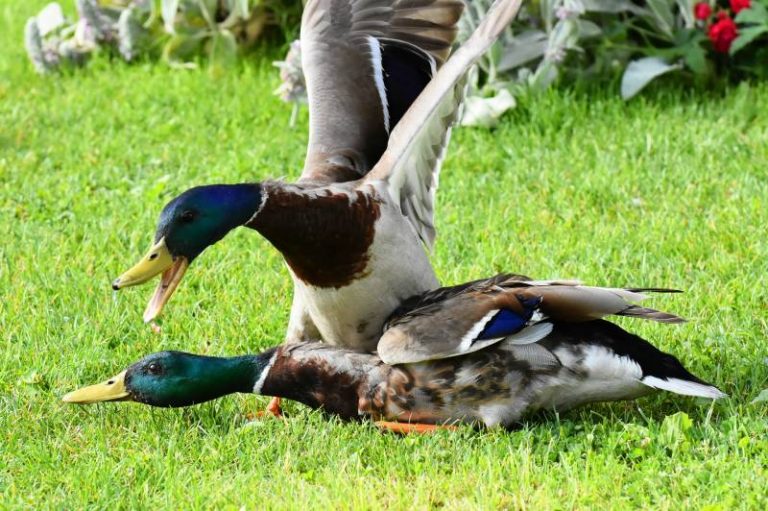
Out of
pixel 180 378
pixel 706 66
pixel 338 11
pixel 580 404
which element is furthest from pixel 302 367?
pixel 706 66

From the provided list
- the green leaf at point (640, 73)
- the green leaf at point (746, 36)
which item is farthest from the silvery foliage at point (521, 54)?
the green leaf at point (746, 36)

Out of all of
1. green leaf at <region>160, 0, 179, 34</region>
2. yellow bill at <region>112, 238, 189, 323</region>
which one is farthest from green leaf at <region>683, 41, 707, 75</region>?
yellow bill at <region>112, 238, 189, 323</region>

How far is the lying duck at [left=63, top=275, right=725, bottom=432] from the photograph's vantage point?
12.1 ft

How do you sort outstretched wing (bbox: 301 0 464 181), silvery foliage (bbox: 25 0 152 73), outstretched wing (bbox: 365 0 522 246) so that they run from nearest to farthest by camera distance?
1. outstretched wing (bbox: 365 0 522 246)
2. outstretched wing (bbox: 301 0 464 181)
3. silvery foliage (bbox: 25 0 152 73)

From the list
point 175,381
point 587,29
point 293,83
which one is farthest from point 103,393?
point 587,29

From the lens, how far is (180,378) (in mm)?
3887

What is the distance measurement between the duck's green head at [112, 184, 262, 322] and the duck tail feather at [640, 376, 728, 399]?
3.96ft

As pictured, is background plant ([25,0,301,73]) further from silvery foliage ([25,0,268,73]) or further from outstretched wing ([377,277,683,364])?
outstretched wing ([377,277,683,364])

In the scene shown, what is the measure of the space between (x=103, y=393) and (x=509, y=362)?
1.20m

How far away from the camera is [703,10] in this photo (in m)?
6.59

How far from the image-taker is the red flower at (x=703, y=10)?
21.6ft

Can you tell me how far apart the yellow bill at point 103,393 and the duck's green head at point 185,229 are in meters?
0.37

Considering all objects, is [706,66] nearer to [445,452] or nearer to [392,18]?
[392,18]

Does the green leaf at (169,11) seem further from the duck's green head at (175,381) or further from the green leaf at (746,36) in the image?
the duck's green head at (175,381)
